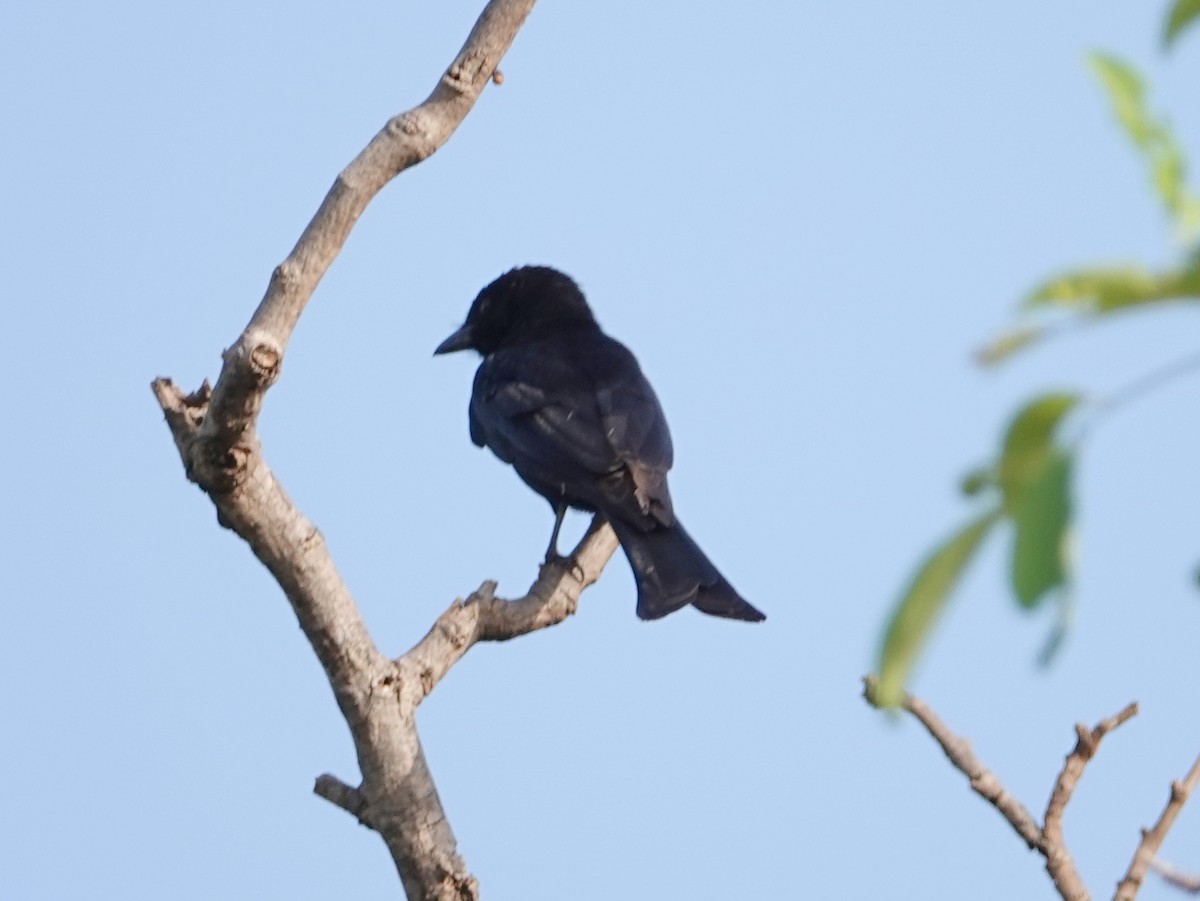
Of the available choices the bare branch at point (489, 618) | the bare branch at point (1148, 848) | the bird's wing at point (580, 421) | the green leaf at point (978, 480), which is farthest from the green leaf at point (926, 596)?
the bird's wing at point (580, 421)

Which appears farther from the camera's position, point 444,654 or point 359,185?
point 444,654

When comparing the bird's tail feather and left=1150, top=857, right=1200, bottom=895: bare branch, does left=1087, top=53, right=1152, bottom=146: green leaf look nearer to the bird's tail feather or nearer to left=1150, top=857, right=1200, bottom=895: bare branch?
left=1150, top=857, right=1200, bottom=895: bare branch

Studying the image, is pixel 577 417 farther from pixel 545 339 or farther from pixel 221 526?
pixel 221 526

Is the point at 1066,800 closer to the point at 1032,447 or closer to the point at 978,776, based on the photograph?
the point at 978,776

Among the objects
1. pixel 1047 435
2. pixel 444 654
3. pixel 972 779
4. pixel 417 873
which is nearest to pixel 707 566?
pixel 444 654

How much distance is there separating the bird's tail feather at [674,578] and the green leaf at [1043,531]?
4.62 m

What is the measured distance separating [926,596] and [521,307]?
7.18m

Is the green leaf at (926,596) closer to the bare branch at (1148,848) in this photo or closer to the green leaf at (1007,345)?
the green leaf at (1007,345)

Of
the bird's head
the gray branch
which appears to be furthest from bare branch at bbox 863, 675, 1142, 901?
the bird's head

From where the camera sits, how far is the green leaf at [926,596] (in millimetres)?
874

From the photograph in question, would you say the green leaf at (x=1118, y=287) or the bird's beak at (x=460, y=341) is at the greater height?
the bird's beak at (x=460, y=341)

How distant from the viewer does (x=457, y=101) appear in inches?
159

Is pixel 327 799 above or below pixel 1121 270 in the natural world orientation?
above

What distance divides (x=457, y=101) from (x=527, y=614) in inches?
57.2
